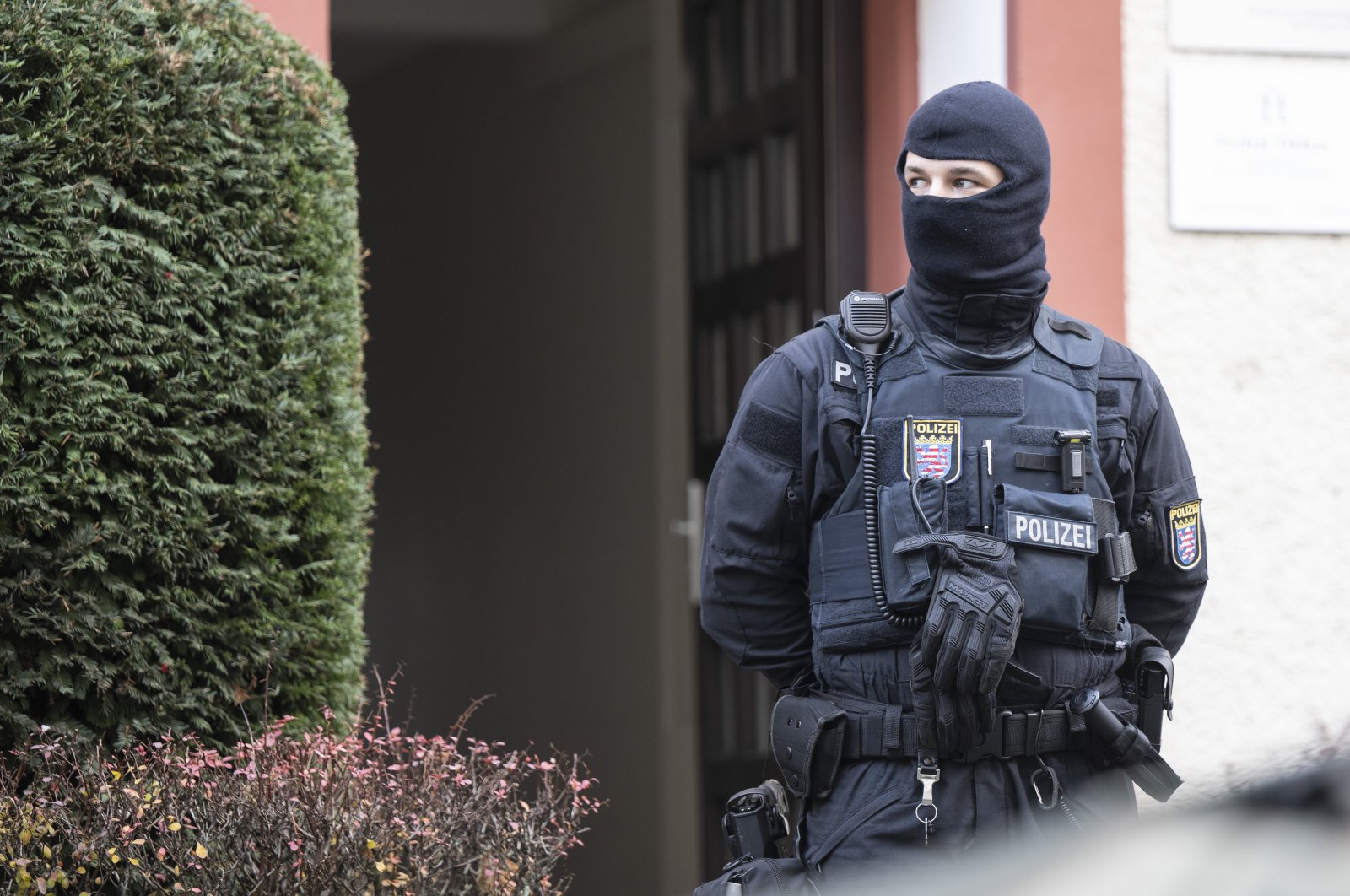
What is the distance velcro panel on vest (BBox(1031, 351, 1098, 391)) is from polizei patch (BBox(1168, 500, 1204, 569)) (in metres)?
0.28

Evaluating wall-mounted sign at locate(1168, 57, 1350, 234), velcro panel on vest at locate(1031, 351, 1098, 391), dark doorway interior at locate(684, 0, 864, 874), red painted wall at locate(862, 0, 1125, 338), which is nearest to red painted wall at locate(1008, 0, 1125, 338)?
red painted wall at locate(862, 0, 1125, 338)

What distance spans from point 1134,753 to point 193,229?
90.7 inches

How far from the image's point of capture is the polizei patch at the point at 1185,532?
2.90 m

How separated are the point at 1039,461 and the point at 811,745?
592 mm

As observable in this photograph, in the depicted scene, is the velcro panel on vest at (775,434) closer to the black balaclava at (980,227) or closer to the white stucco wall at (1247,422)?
the black balaclava at (980,227)

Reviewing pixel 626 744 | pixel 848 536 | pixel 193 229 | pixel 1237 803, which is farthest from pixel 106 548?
pixel 626 744

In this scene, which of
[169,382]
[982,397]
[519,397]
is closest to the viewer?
[982,397]

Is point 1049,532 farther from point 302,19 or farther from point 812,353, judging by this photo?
point 302,19

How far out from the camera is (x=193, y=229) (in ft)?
12.2

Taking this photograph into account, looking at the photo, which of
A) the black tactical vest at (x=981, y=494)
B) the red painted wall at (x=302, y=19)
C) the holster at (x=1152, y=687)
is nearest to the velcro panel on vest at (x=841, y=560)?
the black tactical vest at (x=981, y=494)

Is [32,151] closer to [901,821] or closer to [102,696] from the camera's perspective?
[102,696]

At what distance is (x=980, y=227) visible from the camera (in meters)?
2.77

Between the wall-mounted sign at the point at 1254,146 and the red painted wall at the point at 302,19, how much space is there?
2512 mm

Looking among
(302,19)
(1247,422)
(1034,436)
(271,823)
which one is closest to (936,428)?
(1034,436)
